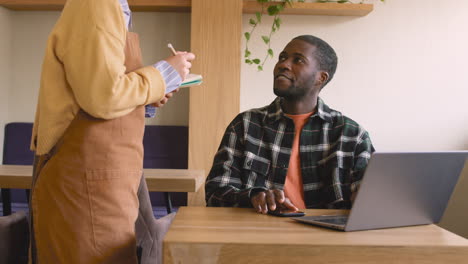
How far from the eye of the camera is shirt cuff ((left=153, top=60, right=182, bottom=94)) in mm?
1300

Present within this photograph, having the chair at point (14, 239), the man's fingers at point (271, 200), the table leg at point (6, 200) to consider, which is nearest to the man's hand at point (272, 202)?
the man's fingers at point (271, 200)

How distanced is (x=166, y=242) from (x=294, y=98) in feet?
3.51

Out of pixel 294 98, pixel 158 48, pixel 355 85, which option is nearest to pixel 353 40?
pixel 355 85

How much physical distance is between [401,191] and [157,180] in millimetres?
1626

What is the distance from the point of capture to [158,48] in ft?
12.2

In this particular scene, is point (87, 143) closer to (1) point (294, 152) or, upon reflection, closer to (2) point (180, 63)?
(2) point (180, 63)

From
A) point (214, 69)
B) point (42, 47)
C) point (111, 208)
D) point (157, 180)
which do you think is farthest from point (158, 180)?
point (42, 47)

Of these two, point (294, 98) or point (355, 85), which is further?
point (355, 85)

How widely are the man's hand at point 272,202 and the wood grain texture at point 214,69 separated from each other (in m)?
2.06

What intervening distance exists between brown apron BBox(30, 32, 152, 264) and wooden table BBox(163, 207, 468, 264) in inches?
6.0

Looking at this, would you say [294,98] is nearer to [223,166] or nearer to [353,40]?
[223,166]

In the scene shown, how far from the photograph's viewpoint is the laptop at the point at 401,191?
1055mm

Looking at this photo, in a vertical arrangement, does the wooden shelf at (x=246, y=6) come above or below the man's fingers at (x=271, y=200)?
above

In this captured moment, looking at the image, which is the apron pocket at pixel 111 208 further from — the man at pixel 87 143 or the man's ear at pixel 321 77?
the man's ear at pixel 321 77
